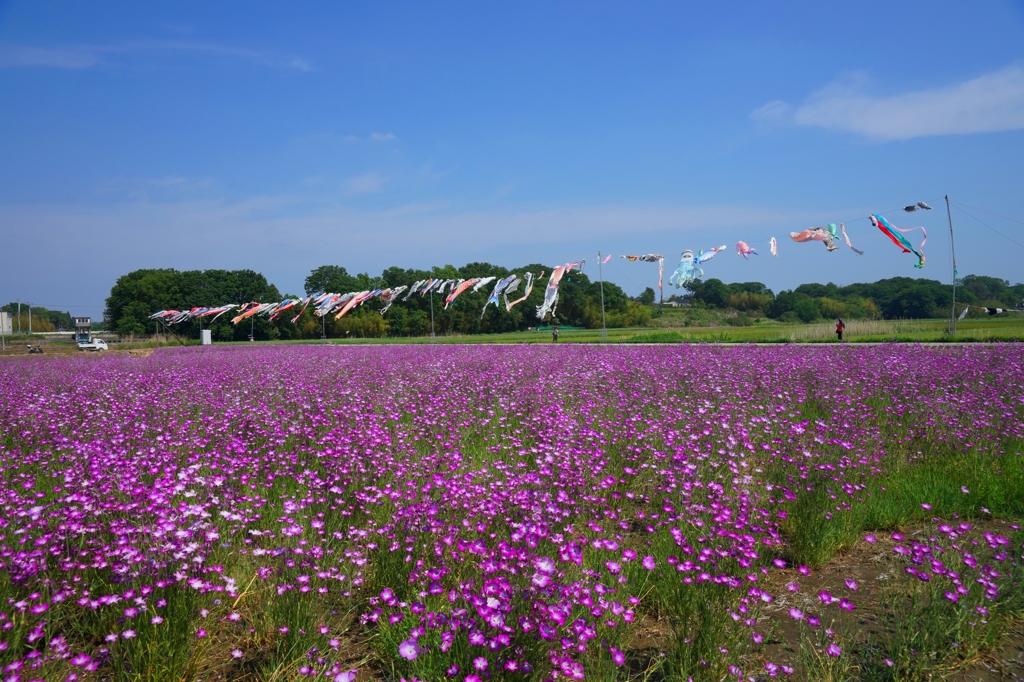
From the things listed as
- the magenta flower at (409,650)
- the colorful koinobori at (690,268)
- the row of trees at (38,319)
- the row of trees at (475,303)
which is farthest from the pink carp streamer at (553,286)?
the row of trees at (38,319)

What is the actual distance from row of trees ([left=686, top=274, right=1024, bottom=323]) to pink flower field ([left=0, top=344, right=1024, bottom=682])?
5632 centimetres

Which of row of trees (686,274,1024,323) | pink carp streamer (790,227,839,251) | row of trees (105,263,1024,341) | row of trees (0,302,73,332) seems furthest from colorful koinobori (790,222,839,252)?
row of trees (0,302,73,332)

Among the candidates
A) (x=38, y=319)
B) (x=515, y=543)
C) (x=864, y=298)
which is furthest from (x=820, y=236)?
(x=38, y=319)

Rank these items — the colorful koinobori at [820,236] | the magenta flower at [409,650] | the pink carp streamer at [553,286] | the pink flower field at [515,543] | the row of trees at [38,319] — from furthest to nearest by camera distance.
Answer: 1. the row of trees at [38,319]
2. the pink carp streamer at [553,286]
3. the colorful koinobori at [820,236]
4. the pink flower field at [515,543]
5. the magenta flower at [409,650]

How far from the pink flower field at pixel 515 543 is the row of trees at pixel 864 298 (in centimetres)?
5632

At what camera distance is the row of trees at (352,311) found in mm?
67812

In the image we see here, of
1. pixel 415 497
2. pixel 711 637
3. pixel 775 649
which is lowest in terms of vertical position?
pixel 775 649

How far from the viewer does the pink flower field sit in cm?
246

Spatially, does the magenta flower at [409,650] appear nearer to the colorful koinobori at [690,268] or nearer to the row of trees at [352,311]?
the colorful koinobori at [690,268]

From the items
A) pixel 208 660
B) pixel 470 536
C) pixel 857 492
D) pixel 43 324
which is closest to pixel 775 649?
pixel 470 536

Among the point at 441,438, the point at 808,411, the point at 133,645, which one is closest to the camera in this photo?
the point at 133,645

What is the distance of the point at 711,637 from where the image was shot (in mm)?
2469

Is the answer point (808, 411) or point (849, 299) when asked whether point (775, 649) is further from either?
point (849, 299)

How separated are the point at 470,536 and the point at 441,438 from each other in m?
1.69
